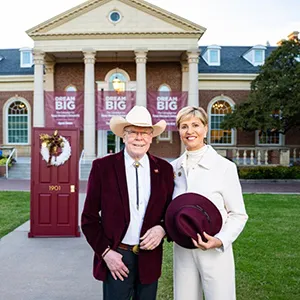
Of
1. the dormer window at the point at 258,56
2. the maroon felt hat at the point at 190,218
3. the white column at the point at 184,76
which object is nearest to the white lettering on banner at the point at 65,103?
the white column at the point at 184,76

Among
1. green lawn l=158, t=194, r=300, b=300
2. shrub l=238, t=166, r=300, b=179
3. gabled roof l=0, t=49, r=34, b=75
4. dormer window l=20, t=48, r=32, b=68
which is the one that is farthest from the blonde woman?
dormer window l=20, t=48, r=32, b=68

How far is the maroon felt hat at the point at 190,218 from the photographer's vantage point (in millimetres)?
2285

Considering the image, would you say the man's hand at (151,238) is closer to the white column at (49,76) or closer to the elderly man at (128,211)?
the elderly man at (128,211)

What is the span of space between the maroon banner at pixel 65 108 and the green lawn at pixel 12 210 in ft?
28.3

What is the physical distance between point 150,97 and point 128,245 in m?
18.9

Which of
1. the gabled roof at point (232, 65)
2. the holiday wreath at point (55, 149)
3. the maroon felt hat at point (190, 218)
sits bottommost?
the maroon felt hat at point (190, 218)

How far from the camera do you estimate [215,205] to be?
2432 millimetres

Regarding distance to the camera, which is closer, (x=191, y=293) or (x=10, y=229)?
(x=191, y=293)

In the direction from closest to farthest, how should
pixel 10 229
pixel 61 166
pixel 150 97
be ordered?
1. pixel 61 166
2. pixel 10 229
3. pixel 150 97

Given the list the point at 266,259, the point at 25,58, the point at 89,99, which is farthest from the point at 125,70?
the point at 266,259

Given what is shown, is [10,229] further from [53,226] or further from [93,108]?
[93,108]

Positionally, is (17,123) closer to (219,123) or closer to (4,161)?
(4,161)

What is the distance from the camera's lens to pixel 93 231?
2.54 m

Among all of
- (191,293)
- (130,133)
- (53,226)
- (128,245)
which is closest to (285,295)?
(191,293)
